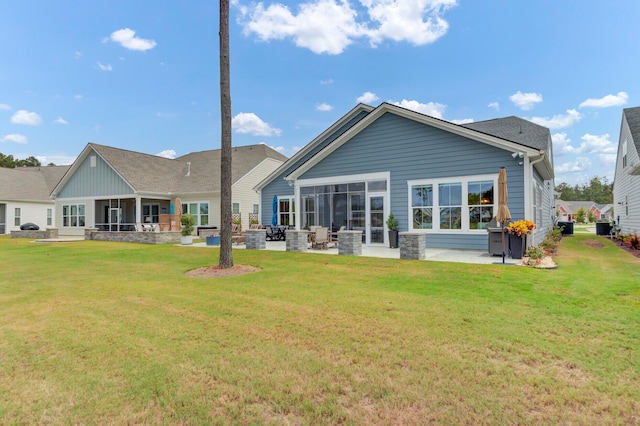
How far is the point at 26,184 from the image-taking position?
103 ft

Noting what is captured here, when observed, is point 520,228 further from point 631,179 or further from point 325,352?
point 631,179

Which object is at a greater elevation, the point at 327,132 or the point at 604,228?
the point at 327,132

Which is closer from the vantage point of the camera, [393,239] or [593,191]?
[393,239]

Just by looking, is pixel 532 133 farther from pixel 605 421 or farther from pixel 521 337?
pixel 605 421

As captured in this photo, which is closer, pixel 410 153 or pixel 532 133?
pixel 410 153

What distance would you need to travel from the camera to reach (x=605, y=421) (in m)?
2.28

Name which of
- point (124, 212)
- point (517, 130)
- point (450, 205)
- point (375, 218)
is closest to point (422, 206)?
point (450, 205)

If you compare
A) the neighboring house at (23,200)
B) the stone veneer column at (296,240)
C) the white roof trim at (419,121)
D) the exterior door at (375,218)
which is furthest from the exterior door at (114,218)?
the exterior door at (375,218)

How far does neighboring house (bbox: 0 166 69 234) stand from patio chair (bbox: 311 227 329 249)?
2905 cm

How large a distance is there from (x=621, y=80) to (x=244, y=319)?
24289 millimetres

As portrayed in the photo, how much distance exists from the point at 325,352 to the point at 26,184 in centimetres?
3967

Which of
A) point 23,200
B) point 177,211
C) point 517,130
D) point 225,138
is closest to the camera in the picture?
point 225,138

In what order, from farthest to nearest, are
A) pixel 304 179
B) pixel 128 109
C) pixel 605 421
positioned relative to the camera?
pixel 128 109 < pixel 304 179 < pixel 605 421

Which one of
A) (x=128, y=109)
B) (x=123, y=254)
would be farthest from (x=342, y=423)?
(x=128, y=109)
